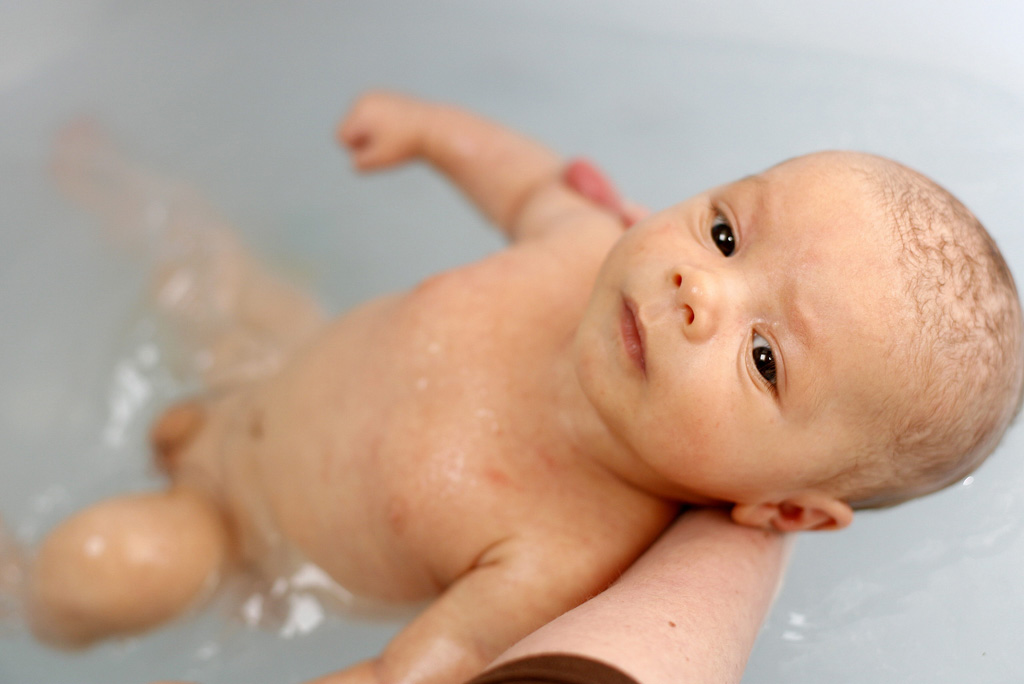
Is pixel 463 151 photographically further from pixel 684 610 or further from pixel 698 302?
pixel 684 610

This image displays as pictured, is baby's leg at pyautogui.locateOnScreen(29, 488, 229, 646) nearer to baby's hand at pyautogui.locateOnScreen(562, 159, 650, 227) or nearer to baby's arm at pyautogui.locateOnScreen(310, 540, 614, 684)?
baby's arm at pyautogui.locateOnScreen(310, 540, 614, 684)

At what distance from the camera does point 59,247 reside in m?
1.33

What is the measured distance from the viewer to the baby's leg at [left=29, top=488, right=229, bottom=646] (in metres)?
0.90

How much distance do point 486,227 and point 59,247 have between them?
25.3 inches

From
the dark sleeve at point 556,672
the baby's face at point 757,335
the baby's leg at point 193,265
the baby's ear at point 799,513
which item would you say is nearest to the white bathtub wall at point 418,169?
the baby's leg at point 193,265

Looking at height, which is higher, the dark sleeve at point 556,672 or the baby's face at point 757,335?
the baby's face at point 757,335

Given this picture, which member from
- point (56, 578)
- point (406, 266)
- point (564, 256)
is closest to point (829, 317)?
point (564, 256)

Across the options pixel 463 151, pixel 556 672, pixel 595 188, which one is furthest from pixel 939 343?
pixel 463 151

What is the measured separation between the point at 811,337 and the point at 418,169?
976mm

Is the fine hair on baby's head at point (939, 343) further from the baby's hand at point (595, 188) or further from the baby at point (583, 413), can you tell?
the baby's hand at point (595, 188)

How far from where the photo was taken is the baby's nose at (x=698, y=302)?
0.68 metres

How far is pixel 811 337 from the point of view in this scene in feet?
2.24

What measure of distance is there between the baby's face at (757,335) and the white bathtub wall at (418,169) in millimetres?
281

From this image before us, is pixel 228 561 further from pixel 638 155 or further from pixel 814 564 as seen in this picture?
pixel 638 155
